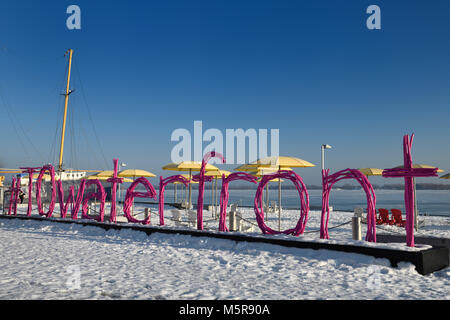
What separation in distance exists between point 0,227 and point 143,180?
6.53m

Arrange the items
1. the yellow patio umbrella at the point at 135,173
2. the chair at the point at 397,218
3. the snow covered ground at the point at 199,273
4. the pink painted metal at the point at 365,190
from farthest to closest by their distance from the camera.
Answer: the yellow patio umbrella at the point at 135,173 → the chair at the point at 397,218 → the pink painted metal at the point at 365,190 → the snow covered ground at the point at 199,273

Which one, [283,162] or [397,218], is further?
[397,218]

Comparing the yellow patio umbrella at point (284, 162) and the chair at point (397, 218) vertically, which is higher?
the yellow patio umbrella at point (284, 162)

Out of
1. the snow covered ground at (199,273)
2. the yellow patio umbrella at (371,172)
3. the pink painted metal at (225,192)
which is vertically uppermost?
the yellow patio umbrella at (371,172)

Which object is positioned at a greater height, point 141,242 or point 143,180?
point 143,180

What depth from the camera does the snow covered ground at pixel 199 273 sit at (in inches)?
191

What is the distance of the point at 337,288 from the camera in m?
5.13

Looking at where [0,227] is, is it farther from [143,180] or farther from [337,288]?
[337,288]

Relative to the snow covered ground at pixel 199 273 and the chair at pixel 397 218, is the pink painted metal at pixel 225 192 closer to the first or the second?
the snow covered ground at pixel 199 273

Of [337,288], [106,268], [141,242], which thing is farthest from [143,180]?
[337,288]

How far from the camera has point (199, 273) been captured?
6.04 m

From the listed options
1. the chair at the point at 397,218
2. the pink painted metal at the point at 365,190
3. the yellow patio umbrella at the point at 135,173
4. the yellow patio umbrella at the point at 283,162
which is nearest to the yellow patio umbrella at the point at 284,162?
the yellow patio umbrella at the point at 283,162

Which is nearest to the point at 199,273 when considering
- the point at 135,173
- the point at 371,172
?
the point at 135,173

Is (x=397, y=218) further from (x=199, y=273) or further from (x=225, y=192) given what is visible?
(x=199, y=273)
